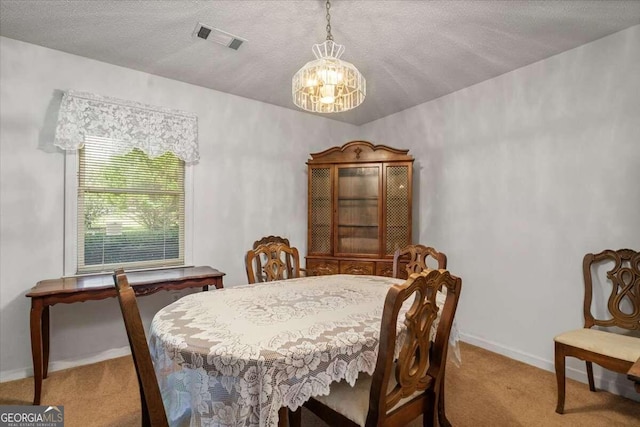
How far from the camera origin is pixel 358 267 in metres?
3.37

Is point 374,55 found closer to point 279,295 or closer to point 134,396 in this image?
point 279,295

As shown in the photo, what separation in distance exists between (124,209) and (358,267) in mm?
2333

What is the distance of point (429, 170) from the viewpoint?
346 centimetres

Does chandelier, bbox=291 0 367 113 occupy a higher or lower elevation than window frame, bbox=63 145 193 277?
higher

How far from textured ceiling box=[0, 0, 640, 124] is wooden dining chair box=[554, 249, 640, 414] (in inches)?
63.0

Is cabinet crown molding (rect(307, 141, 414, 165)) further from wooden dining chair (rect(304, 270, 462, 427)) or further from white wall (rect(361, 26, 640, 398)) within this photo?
wooden dining chair (rect(304, 270, 462, 427))

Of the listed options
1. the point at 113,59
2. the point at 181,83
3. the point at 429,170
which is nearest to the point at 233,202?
the point at 181,83

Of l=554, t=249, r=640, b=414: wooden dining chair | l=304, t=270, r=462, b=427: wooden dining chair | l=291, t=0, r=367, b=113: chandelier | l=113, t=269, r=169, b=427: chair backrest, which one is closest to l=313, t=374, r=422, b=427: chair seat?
l=304, t=270, r=462, b=427: wooden dining chair

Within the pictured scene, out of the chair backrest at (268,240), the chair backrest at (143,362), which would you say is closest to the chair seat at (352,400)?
the chair backrest at (143,362)

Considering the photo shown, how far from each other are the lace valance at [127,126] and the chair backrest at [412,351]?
8.42ft

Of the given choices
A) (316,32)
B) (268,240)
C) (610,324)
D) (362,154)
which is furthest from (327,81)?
(610,324)

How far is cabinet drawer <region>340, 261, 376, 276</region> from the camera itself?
3.33 metres

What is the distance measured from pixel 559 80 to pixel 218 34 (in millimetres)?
Result: 2650

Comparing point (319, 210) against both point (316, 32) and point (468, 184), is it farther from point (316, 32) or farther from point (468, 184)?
point (316, 32)
